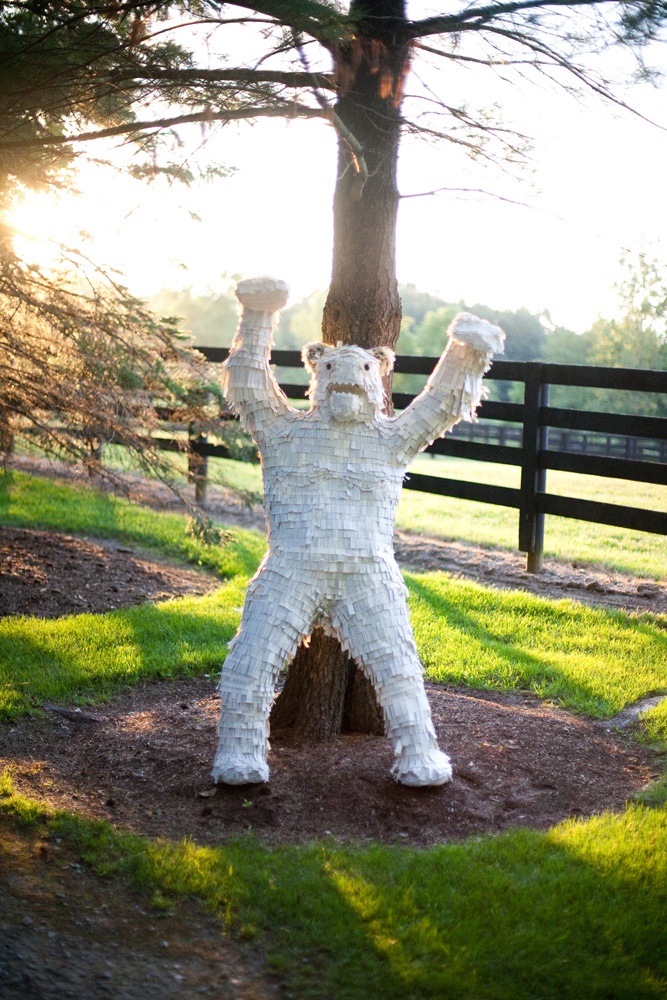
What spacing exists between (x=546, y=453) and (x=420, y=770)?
403 centimetres

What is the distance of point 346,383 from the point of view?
9.73 ft

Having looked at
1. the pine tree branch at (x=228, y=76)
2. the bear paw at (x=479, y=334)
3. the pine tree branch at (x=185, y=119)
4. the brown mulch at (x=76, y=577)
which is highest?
the pine tree branch at (x=228, y=76)

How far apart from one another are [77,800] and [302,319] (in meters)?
31.1

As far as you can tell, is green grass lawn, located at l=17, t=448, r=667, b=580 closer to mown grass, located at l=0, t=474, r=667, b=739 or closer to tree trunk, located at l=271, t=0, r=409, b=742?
mown grass, located at l=0, t=474, r=667, b=739

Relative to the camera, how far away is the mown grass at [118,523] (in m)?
6.93

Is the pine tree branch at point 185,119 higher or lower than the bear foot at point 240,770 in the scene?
higher

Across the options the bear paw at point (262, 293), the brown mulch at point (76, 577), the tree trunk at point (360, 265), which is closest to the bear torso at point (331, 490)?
the bear paw at point (262, 293)

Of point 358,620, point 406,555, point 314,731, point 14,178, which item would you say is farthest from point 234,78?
point 406,555

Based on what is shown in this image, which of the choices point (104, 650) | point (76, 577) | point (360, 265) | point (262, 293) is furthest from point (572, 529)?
point (262, 293)

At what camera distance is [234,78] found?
3.45 meters

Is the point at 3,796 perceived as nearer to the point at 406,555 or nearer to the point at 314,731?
the point at 314,731

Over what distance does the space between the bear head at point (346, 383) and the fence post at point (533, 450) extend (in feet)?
12.0

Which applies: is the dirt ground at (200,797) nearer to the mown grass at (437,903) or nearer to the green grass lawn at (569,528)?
the mown grass at (437,903)

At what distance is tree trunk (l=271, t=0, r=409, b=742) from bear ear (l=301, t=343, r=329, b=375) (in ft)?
1.29
